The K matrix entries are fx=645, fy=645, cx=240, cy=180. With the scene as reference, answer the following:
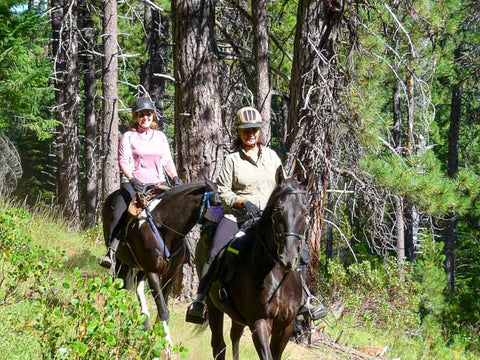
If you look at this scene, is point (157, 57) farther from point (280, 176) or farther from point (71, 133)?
point (280, 176)

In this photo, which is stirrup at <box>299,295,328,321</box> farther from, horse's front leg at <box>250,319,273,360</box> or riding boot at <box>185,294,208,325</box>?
riding boot at <box>185,294,208,325</box>

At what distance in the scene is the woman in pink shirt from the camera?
27.3 ft

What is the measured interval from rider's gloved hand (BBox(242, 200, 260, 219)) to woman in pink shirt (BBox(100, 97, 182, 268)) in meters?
2.28

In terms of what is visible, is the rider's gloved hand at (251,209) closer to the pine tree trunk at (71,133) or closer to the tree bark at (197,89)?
the tree bark at (197,89)

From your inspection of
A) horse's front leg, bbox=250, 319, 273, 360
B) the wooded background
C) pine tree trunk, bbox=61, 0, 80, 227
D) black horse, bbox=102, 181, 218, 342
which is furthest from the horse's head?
pine tree trunk, bbox=61, 0, 80, 227

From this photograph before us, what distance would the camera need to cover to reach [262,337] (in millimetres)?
5711

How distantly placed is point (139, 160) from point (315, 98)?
2.64 metres

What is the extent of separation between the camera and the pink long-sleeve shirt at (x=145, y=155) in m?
8.36

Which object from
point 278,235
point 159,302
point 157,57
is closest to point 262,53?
point 159,302

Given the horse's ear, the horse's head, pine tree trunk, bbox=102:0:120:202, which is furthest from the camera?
pine tree trunk, bbox=102:0:120:202

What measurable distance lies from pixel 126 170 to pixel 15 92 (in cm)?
724

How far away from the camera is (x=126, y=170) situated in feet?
27.2

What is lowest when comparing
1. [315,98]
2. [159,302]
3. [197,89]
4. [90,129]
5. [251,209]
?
[159,302]

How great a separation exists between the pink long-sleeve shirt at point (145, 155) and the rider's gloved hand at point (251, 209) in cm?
250
